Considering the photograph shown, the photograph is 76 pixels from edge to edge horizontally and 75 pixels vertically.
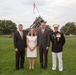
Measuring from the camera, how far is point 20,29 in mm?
11211

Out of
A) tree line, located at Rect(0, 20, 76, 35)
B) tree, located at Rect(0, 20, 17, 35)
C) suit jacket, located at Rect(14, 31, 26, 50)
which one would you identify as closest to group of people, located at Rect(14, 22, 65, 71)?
suit jacket, located at Rect(14, 31, 26, 50)

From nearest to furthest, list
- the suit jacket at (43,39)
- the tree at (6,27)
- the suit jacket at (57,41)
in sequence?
the suit jacket at (57,41), the suit jacket at (43,39), the tree at (6,27)

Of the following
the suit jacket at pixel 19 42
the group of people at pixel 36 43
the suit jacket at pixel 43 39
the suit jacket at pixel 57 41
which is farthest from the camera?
the suit jacket at pixel 43 39

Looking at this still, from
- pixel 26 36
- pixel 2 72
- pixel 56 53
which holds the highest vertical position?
pixel 26 36

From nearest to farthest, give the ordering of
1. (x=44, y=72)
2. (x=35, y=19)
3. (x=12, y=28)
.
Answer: (x=44, y=72)
(x=35, y=19)
(x=12, y=28)

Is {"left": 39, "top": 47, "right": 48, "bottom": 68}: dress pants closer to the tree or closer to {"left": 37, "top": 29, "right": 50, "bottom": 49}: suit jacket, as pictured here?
{"left": 37, "top": 29, "right": 50, "bottom": 49}: suit jacket

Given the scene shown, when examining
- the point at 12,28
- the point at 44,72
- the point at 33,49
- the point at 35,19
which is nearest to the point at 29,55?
the point at 33,49

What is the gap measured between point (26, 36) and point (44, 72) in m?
1.70

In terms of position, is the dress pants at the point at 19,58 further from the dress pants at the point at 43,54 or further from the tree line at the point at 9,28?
the tree line at the point at 9,28

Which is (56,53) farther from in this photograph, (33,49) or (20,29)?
(20,29)

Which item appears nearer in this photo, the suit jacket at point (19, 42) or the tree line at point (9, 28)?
the suit jacket at point (19, 42)

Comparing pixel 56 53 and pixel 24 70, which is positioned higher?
pixel 56 53

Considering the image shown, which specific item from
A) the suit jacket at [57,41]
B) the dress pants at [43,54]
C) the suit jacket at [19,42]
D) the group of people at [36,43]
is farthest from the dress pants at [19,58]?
the suit jacket at [57,41]

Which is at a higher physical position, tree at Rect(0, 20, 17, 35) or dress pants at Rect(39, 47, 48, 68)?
tree at Rect(0, 20, 17, 35)
